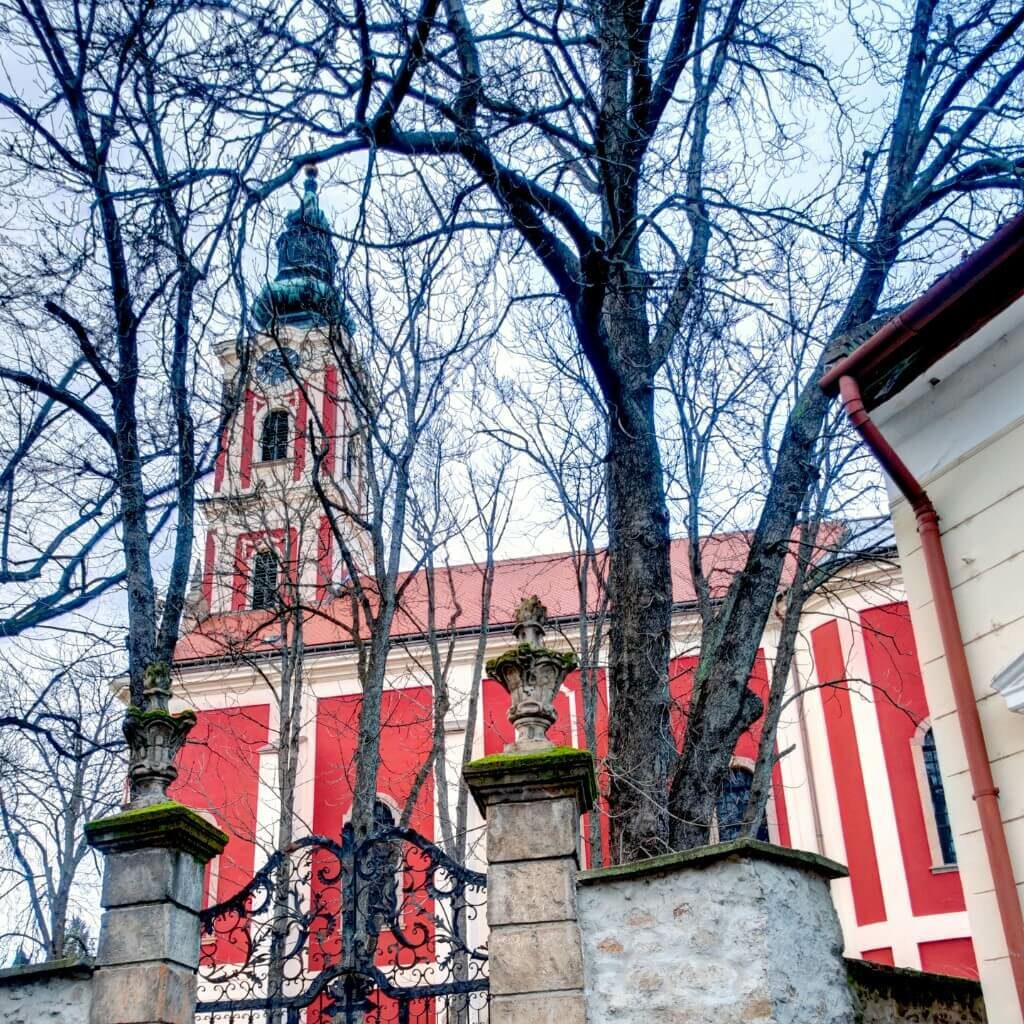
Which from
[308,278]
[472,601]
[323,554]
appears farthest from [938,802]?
[308,278]

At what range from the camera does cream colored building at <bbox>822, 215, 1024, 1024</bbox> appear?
5.43 m

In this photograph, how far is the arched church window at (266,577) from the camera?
12.8 m

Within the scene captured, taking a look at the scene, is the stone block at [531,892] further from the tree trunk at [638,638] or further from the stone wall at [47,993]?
the stone wall at [47,993]

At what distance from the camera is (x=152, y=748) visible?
23.4 ft

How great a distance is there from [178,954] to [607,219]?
18.1 feet

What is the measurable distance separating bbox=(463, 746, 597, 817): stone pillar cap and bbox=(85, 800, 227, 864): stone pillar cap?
1.62 metres

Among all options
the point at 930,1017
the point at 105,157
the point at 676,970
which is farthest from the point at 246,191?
the point at 930,1017

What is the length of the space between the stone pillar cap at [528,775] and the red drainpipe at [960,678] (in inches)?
72.4

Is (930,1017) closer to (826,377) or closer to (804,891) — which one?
(804,891)

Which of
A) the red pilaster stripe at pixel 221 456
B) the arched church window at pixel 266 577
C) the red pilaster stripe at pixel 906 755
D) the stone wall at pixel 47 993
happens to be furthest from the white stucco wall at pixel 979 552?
the red pilaster stripe at pixel 906 755

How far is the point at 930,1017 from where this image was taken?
21.1ft

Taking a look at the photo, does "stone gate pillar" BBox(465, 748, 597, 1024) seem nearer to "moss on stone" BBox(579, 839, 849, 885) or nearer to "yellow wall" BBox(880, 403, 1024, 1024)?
"moss on stone" BBox(579, 839, 849, 885)

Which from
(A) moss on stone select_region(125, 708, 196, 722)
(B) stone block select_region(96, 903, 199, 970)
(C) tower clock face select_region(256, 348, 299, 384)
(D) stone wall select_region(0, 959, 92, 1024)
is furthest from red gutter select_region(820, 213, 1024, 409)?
(D) stone wall select_region(0, 959, 92, 1024)

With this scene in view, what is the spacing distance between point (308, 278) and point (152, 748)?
433 cm
